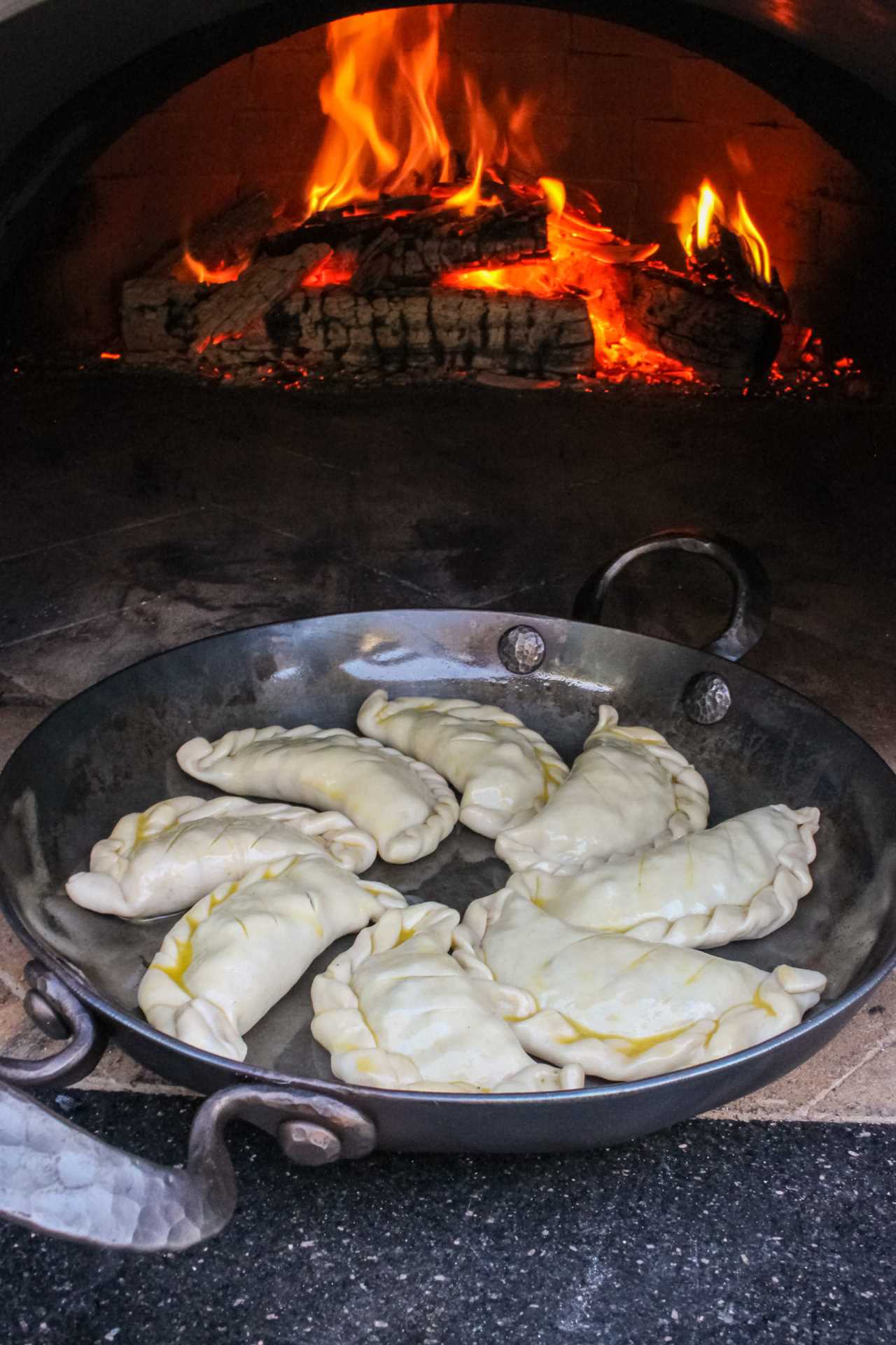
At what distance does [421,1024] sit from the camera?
1.80 metres

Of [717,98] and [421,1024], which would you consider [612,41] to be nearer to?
[717,98]

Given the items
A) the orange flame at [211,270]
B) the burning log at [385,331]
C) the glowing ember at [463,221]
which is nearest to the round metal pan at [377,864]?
the burning log at [385,331]

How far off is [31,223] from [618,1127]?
2.75 m

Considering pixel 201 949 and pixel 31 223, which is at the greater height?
pixel 31 223

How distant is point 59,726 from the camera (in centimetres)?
239

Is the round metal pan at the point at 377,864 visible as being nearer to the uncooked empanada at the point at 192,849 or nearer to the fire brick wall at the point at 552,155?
the uncooked empanada at the point at 192,849

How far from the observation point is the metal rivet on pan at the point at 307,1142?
1.54m

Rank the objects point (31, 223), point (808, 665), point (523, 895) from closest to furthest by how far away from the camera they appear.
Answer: point (523, 895), point (31, 223), point (808, 665)

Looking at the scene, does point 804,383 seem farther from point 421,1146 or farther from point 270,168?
point 421,1146

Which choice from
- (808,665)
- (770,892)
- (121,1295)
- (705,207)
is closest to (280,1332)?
(121,1295)

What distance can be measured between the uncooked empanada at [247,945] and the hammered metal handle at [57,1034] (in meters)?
0.18

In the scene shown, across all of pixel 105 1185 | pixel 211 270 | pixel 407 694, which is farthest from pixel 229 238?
pixel 105 1185

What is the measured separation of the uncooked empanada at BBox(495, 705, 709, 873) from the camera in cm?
230

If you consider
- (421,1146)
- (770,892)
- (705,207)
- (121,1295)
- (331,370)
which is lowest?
(121,1295)
